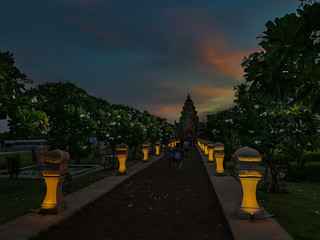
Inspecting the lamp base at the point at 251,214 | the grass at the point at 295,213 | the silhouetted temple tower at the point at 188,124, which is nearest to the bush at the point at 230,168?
the grass at the point at 295,213

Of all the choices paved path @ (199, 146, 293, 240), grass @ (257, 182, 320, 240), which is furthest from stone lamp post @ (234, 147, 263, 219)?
grass @ (257, 182, 320, 240)

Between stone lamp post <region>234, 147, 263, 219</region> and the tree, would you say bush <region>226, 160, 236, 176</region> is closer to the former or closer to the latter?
stone lamp post <region>234, 147, 263, 219</region>

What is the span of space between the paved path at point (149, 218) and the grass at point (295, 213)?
1.29 meters

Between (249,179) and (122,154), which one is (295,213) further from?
(122,154)

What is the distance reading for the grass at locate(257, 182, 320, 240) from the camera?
4980 mm

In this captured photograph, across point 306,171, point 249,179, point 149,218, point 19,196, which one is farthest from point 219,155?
point 19,196

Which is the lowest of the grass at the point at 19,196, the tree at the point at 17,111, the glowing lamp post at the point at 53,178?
the grass at the point at 19,196

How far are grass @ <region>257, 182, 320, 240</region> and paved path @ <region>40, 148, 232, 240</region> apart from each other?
4.24 ft

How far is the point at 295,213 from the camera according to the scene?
6355 millimetres

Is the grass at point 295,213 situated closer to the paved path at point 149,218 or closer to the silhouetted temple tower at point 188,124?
the paved path at point 149,218

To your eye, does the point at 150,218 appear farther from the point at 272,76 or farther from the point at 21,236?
the point at 272,76

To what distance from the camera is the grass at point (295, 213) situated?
16.3 feet

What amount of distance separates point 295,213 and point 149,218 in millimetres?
3637

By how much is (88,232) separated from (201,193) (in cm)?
481
